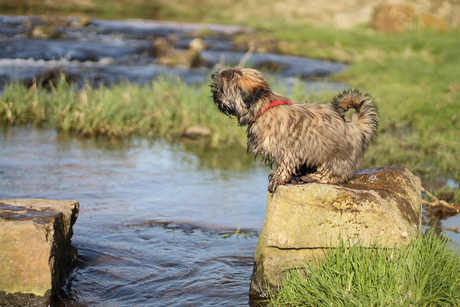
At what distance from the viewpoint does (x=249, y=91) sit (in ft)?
15.4

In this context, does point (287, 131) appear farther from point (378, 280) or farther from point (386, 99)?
point (386, 99)

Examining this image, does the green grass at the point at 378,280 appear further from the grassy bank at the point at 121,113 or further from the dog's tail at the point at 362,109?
the grassy bank at the point at 121,113

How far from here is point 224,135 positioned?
10742 millimetres

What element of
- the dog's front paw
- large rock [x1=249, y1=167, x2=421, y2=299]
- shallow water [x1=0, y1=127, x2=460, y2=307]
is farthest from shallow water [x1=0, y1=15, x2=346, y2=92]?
large rock [x1=249, y1=167, x2=421, y2=299]

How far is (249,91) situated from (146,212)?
278 cm

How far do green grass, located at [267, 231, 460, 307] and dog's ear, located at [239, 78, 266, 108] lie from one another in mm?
1321

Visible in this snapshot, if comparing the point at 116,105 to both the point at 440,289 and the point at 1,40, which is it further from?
the point at 1,40

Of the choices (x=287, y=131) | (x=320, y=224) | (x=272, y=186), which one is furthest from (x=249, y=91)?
(x=320, y=224)

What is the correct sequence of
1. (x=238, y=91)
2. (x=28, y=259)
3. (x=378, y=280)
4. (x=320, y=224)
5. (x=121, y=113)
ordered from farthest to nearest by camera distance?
(x=121, y=113), (x=238, y=91), (x=320, y=224), (x=28, y=259), (x=378, y=280)

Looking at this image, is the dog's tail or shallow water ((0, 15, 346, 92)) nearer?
the dog's tail

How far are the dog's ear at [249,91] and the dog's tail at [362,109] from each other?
0.96 metres

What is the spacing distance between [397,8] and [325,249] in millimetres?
27275

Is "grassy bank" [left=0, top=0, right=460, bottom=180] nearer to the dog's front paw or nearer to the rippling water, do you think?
the rippling water

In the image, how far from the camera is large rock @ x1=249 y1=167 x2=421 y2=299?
4.49 m
